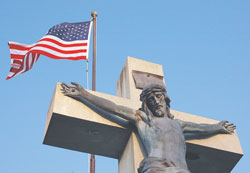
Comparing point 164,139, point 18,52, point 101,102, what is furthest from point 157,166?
point 18,52

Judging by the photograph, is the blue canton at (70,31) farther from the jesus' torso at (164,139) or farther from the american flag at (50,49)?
the jesus' torso at (164,139)

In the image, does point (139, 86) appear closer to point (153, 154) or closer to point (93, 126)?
point (93, 126)

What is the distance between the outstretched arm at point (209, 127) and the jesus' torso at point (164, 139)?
0.37 m

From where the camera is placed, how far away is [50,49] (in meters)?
9.49

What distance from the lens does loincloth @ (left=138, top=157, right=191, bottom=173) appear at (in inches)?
204

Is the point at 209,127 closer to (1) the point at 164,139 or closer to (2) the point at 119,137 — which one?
(1) the point at 164,139

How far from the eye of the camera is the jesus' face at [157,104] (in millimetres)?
6418

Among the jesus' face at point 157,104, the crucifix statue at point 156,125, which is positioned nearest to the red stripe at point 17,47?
the crucifix statue at point 156,125

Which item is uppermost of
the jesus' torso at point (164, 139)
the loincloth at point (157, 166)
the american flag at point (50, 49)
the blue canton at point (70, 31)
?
the blue canton at point (70, 31)

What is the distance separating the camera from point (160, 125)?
6125 mm

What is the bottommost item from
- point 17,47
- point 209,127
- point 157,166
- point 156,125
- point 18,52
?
point 157,166

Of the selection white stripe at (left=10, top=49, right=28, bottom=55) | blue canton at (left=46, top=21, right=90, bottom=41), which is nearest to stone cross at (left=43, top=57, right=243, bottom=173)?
blue canton at (left=46, top=21, right=90, bottom=41)

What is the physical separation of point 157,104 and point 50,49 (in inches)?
161

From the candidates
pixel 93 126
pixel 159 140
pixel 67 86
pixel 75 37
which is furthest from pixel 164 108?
pixel 75 37
